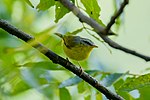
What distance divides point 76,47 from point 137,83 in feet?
0.50

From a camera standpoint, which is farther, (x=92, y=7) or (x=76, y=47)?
(x=76, y=47)

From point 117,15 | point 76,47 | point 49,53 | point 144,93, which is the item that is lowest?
point 144,93

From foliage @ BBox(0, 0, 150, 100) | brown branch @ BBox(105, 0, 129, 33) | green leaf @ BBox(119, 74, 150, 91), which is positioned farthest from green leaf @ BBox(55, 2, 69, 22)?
brown branch @ BBox(105, 0, 129, 33)

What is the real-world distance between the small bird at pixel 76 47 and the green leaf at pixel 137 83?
0.11 metres

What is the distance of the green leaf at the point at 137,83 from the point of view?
0.68m

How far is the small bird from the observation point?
2.44 ft

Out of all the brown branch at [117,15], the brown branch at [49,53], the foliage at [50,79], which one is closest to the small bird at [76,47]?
the foliage at [50,79]

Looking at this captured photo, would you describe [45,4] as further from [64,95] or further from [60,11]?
[64,95]

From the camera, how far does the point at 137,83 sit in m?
0.69

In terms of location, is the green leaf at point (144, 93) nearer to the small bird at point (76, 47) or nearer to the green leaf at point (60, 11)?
the small bird at point (76, 47)

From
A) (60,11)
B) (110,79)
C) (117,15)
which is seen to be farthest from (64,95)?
(117,15)

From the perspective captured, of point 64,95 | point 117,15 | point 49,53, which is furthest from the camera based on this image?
point 64,95

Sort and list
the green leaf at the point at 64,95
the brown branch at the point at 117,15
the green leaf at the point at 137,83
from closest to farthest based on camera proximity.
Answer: the brown branch at the point at 117,15
the green leaf at the point at 137,83
the green leaf at the point at 64,95

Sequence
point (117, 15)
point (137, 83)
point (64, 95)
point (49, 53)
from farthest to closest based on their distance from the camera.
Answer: point (64, 95) < point (137, 83) < point (49, 53) < point (117, 15)
